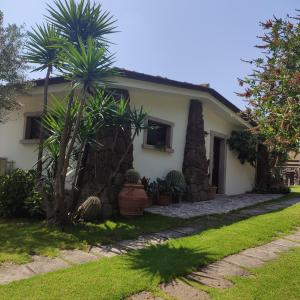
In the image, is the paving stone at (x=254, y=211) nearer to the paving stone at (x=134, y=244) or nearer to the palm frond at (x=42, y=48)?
the paving stone at (x=134, y=244)

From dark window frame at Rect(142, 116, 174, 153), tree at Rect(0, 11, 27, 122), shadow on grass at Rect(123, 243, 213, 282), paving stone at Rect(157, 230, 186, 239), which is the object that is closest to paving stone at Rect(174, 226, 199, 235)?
paving stone at Rect(157, 230, 186, 239)

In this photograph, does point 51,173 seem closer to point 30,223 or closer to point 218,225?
point 30,223

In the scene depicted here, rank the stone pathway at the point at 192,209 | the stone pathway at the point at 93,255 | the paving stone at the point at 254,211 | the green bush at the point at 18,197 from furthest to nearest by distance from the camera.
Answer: the paving stone at the point at 254,211 < the stone pathway at the point at 192,209 < the green bush at the point at 18,197 < the stone pathway at the point at 93,255

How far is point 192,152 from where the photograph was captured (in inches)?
461

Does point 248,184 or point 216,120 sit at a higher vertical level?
point 216,120

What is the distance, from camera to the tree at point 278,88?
4.05 meters

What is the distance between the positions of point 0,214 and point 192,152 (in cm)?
620

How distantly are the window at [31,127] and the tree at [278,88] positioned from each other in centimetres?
799

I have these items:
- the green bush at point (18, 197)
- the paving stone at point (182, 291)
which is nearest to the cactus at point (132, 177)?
the green bush at point (18, 197)

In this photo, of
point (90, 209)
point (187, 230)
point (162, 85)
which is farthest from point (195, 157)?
point (90, 209)

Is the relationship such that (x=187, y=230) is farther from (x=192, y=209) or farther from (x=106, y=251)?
(x=192, y=209)

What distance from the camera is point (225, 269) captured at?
15.2 ft

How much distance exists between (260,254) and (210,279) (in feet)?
5.04

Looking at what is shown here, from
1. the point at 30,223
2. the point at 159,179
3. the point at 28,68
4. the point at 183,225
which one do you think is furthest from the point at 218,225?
the point at 28,68
